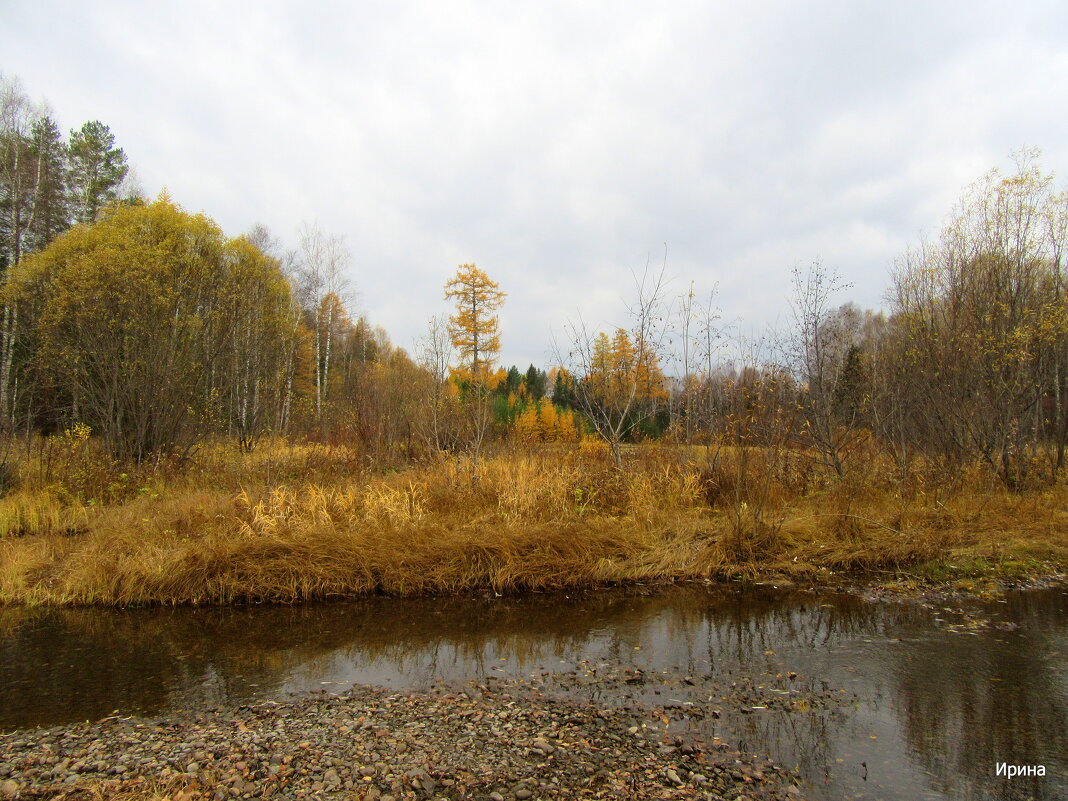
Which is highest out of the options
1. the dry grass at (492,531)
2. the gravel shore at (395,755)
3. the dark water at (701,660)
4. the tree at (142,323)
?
the tree at (142,323)

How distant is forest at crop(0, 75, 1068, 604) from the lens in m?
8.17

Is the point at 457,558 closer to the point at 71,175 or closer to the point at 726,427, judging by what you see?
the point at 726,427

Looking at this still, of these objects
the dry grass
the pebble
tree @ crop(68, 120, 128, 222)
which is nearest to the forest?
the dry grass

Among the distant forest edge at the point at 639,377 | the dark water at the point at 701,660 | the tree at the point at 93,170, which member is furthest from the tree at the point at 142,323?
the tree at the point at 93,170

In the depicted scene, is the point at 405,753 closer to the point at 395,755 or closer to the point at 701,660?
the point at 395,755

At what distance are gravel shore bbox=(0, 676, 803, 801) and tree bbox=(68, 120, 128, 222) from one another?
26.2 metres

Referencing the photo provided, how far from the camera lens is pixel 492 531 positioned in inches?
337

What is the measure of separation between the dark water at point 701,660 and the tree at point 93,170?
928 inches

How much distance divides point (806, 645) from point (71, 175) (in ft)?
104

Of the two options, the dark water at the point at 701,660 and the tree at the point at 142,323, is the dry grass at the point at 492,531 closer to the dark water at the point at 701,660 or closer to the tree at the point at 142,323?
the dark water at the point at 701,660

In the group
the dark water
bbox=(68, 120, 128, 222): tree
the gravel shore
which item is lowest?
the dark water

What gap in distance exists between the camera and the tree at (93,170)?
78.2ft

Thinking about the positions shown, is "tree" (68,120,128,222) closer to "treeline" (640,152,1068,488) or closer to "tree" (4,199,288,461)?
"tree" (4,199,288,461)

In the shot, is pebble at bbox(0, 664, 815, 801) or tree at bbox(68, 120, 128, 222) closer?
pebble at bbox(0, 664, 815, 801)
